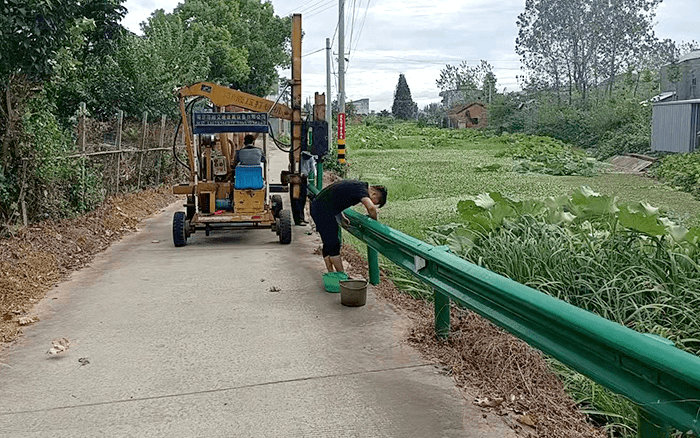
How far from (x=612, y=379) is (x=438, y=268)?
2.44 m

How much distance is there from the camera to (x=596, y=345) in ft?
11.9

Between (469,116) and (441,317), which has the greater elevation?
(469,116)

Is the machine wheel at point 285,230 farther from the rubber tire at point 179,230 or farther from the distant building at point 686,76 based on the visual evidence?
the distant building at point 686,76

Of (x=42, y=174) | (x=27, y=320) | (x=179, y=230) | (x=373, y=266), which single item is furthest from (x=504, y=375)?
(x=42, y=174)

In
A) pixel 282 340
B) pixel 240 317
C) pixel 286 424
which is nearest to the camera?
pixel 286 424

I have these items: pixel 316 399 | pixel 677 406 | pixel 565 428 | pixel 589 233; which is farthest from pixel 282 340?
pixel 677 406

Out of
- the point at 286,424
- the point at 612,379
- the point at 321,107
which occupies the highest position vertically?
the point at 321,107

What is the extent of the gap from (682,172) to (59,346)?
21.4 meters

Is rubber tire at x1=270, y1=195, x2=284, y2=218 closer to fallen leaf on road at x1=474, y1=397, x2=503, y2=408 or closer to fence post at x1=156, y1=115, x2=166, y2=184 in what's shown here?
fallen leaf on road at x1=474, y1=397, x2=503, y2=408

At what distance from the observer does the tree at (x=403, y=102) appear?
138m

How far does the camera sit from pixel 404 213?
48.9 ft

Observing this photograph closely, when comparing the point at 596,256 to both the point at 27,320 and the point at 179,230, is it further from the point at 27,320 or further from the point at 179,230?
the point at 179,230

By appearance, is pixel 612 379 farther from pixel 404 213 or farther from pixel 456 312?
pixel 404 213

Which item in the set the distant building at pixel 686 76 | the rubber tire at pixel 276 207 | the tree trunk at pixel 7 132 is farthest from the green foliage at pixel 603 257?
the distant building at pixel 686 76
